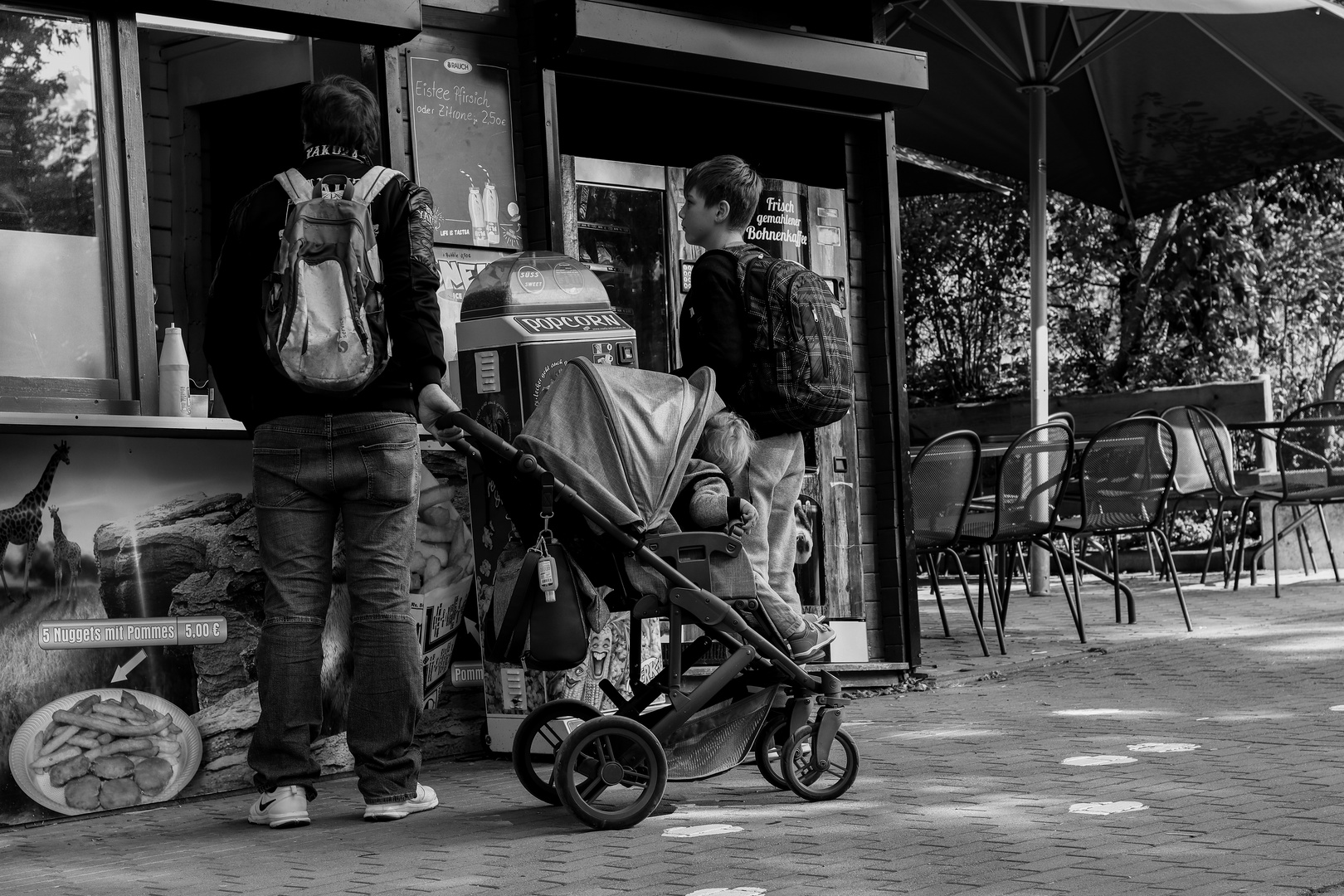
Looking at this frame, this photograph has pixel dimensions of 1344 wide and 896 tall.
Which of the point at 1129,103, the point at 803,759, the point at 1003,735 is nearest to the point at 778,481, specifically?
the point at 803,759

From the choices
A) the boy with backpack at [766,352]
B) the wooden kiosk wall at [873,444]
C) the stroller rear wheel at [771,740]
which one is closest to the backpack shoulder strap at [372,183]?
Answer: the boy with backpack at [766,352]

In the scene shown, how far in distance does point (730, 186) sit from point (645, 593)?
139 cm

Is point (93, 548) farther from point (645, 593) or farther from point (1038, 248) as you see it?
point (1038, 248)

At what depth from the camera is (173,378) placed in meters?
4.98

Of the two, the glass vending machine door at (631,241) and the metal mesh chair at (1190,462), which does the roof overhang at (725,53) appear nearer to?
the glass vending machine door at (631,241)

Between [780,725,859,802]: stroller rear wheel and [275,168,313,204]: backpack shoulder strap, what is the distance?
6.68ft

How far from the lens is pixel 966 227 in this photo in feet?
→ 58.4

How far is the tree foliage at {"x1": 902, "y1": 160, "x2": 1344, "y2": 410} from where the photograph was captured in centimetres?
1517

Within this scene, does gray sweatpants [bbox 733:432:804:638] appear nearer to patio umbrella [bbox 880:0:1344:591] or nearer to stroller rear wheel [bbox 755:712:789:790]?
stroller rear wheel [bbox 755:712:789:790]

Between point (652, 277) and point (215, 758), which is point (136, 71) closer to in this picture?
point (215, 758)

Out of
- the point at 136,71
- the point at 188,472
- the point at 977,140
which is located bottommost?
the point at 188,472

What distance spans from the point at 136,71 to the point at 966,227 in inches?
538

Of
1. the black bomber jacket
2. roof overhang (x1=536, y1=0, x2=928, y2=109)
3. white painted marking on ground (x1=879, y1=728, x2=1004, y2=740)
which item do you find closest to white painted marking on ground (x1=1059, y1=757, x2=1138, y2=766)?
white painted marking on ground (x1=879, y1=728, x2=1004, y2=740)

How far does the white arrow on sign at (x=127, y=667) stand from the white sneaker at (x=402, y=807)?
0.87 meters
